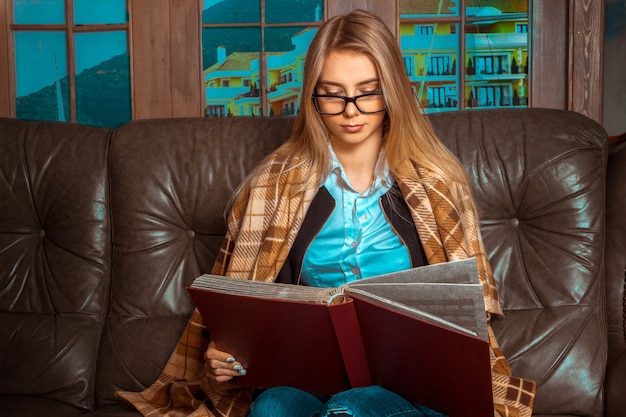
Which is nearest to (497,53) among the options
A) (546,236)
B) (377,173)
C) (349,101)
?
(546,236)

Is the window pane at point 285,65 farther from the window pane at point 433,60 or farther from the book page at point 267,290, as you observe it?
the book page at point 267,290

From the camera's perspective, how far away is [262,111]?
9.56 feet

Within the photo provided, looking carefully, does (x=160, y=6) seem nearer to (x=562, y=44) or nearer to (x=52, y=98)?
(x=52, y=98)

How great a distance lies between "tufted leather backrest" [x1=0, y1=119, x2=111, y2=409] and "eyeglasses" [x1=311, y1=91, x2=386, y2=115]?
0.77 metres

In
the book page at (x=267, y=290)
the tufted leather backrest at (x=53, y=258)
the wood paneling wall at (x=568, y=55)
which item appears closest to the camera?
the book page at (x=267, y=290)

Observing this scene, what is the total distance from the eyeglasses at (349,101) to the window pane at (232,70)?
1.29 m

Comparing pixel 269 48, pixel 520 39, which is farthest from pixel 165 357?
pixel 520 39

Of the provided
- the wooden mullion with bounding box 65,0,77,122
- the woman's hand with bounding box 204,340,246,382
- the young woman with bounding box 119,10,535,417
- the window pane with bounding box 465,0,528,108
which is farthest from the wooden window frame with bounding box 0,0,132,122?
the woman's hand with bounding box 204,340,246,382

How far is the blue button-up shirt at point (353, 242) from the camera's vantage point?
5.50 feet

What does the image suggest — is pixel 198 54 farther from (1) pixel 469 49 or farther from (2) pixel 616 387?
(2) pixel 616 387

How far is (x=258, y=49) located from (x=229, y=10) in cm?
19

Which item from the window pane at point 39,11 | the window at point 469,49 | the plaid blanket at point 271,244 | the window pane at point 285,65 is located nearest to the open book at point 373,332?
the plaid blanket at point 271,244

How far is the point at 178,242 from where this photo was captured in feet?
6.70

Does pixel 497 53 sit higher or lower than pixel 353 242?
higher
